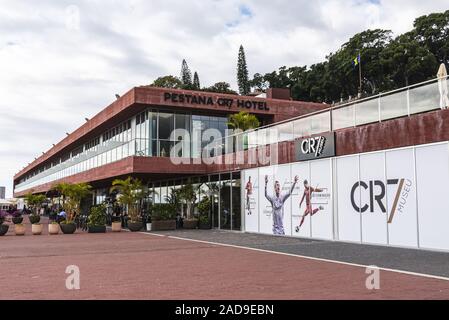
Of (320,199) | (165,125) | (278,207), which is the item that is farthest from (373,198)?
(165,125)

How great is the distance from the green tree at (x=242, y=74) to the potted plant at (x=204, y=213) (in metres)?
60.6

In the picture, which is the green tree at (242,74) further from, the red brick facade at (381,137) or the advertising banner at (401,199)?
the advertising banner at (401,199)

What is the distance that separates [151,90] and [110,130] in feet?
35.8

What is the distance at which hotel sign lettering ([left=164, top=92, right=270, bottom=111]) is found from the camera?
99.1 feet

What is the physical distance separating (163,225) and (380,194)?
14.7 metres

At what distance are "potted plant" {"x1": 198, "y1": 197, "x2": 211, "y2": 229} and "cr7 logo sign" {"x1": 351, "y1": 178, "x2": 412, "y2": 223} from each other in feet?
40.5

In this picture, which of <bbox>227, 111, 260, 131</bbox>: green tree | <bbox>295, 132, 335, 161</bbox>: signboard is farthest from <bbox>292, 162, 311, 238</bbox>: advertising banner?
<bbox>227, 111, 260, 131</bbox>: green tree

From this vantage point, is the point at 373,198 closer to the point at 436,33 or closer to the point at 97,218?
the point at 97,218

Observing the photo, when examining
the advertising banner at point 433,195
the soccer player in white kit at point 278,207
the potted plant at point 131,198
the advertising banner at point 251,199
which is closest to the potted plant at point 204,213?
the potted plant at point 131,198

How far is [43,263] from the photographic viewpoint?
12914mm

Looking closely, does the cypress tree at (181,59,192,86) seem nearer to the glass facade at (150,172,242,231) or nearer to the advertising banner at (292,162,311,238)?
the glass facade at (150,172,242,231)

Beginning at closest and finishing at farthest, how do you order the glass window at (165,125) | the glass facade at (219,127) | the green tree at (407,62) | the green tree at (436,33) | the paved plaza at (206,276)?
1. the paved plaza at (206,276)
2. the glass facade at (219,127)
3. the glass window at (165,125)
4. the green tree at (407,62)
5. the green tree at (436,33)

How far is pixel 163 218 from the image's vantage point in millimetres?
28797

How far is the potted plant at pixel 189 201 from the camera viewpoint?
29.2 metres
